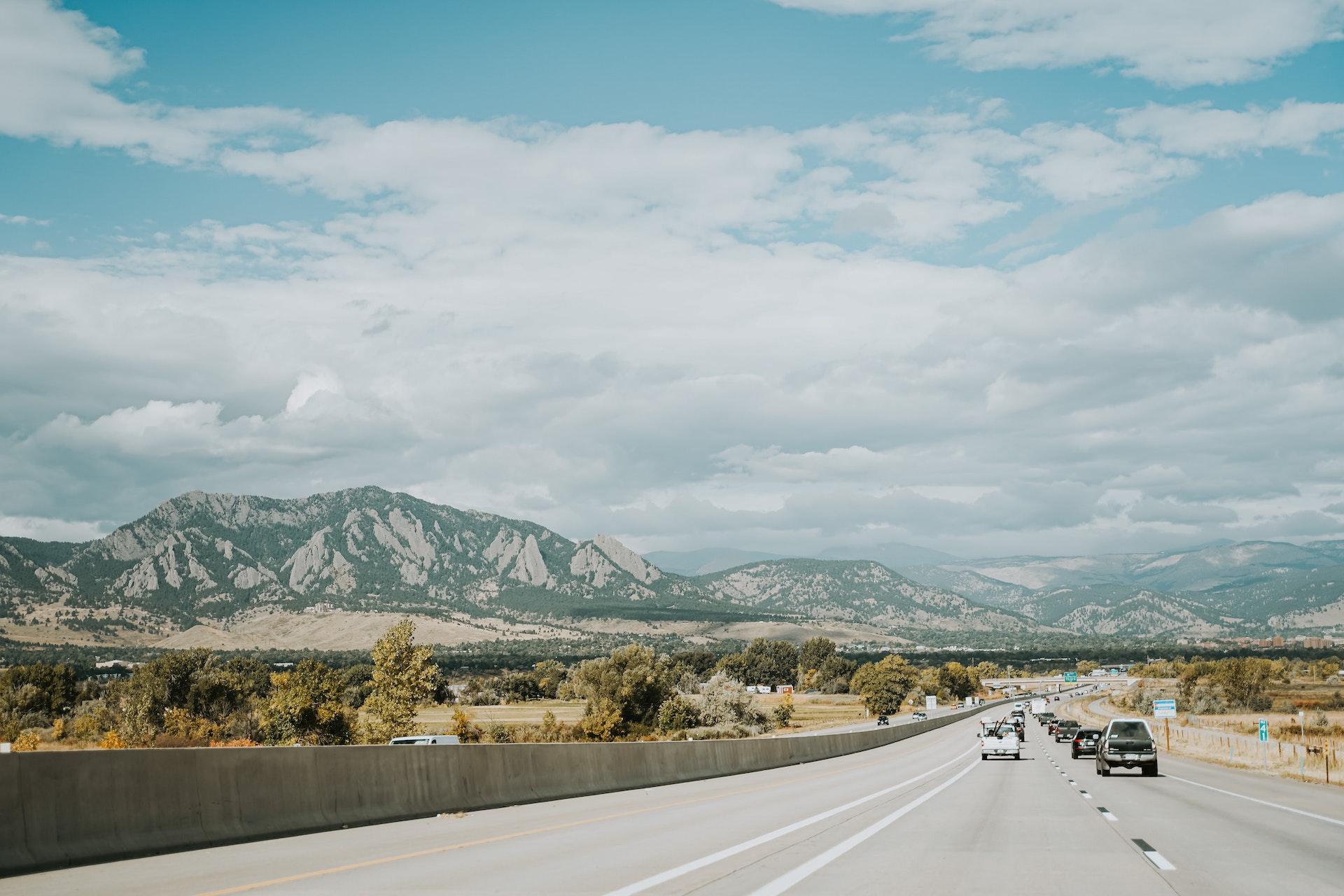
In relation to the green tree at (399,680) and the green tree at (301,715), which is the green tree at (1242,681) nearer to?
the green tree at (399,680)

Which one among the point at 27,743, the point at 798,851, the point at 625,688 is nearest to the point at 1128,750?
the point at 798,851

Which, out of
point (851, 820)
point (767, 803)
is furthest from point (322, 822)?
point (767, 803)

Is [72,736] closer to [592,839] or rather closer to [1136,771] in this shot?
[1136,771]

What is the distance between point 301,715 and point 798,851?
72.5m

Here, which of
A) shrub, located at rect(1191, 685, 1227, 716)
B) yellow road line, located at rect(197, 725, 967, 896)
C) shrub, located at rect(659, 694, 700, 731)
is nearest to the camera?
yellow road line, located at rect(197, 725, 967, 896)

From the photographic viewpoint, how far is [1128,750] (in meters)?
33.3

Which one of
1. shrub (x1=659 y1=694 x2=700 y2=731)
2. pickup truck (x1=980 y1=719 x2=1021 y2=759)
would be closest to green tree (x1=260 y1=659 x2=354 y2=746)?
shrub (x1=659 y1=694 x2=700 y2=731)

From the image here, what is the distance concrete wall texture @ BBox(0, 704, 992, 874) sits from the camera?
1053 cm

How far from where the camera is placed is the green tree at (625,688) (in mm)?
90875

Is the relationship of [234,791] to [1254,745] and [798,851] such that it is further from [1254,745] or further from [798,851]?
[1254,745]

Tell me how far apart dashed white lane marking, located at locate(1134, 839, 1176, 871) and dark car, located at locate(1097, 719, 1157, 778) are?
19.5m

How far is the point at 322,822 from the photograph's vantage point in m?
14.7

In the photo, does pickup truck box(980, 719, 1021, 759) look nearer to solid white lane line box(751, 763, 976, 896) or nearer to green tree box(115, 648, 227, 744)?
solid white lane line box(751, 763, 976, 896)

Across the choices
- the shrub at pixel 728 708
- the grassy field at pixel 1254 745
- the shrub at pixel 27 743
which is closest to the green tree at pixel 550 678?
the shrub at pixel 728 708
